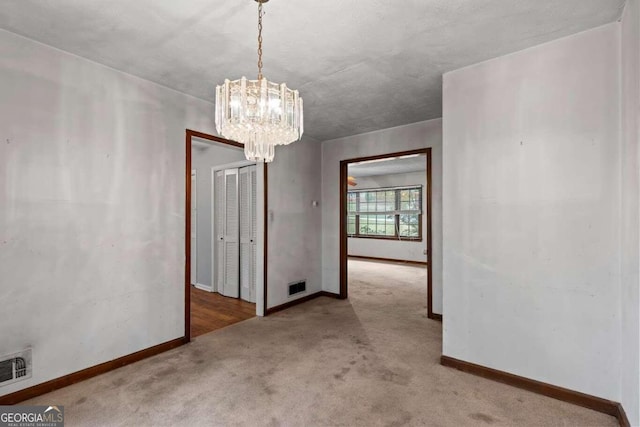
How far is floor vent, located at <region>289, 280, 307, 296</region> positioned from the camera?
14.3 ft

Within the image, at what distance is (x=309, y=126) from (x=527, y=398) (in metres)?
3.56

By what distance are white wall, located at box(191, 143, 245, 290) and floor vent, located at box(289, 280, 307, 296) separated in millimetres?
1618

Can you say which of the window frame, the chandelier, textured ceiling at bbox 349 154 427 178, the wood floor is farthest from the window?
the chandelier

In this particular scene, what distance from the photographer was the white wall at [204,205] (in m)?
5.16

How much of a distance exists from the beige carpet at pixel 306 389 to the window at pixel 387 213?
5224mm

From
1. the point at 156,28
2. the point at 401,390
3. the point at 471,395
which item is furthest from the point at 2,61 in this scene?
the point at 471,395

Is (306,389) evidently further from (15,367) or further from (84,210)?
(84,210)

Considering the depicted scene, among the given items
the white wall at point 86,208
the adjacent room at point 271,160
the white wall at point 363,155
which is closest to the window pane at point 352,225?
the white wall at point 363,155

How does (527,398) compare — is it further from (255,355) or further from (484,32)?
(484,32)

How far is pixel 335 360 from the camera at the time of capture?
269 cm

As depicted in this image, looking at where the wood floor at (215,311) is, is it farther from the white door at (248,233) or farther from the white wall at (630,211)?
the white wall at (630,211)

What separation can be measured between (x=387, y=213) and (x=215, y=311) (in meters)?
5.93

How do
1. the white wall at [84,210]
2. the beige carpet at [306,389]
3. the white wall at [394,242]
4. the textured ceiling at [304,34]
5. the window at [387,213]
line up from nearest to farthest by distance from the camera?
1. the textured ceiling at [304,34]
2. the beige carpet at [306,389]
3. the white wall at [84,210]
4. the white wall at [394,242]
5. the window at [387,213]

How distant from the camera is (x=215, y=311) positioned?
13.5ft
